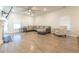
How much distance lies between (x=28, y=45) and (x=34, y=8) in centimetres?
74

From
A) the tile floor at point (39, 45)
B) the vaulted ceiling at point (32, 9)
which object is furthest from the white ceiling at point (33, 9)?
the tile floor at point (39, 45)

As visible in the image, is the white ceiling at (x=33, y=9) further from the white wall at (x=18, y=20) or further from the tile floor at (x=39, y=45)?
the tile floor at (x=39, y=45)

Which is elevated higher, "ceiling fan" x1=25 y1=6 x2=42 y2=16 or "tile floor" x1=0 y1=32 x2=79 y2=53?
"ceiling fan" x1=25 y1=6 x2=42 y2=16

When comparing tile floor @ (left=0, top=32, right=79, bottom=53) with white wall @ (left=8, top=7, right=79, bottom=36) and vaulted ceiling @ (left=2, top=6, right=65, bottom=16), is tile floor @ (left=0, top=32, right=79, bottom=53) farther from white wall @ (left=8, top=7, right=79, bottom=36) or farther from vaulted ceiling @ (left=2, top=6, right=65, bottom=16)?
vaulted ceiling @ (left=2, top=6, right=65, bottom=16)

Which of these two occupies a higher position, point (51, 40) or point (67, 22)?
point (67, 22)

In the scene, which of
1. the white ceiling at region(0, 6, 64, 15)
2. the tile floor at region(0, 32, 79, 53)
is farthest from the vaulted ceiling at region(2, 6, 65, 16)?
the tile floor at region(0, 32, 79, 53)

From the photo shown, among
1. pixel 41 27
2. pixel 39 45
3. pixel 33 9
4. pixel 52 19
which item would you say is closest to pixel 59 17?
pixel 52 19

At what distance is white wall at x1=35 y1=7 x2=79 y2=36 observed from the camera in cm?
191

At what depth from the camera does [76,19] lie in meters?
1.91
